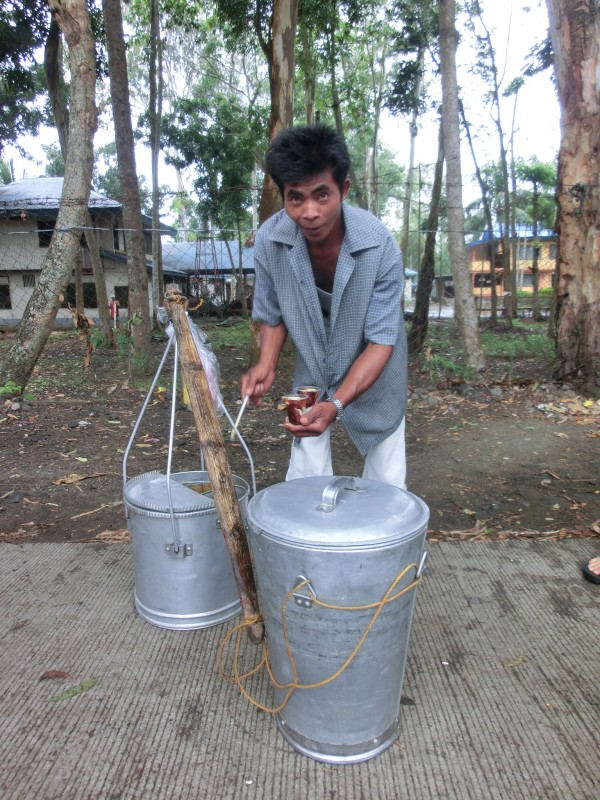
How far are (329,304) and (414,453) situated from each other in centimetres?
258

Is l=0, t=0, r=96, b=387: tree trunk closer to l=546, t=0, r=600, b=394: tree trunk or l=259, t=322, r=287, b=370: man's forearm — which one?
l=259, t=322, r=287, b=370: man's forearm

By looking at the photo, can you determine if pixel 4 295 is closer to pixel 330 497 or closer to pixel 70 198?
pixel 70 198

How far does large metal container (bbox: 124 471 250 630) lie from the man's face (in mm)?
1048

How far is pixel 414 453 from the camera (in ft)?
14.6

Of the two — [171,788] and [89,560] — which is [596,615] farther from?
[89,560]

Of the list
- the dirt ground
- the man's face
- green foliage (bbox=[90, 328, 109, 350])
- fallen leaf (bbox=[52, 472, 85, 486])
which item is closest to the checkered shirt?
the man's face

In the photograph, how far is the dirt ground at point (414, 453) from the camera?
329 cm

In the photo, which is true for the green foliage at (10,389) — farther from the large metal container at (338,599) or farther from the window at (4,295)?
the window at (4,295)

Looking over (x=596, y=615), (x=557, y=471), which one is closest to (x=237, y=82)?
(x=557, y=471)

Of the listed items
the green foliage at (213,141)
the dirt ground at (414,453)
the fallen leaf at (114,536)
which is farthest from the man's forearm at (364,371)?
the green foliage at (213,141)

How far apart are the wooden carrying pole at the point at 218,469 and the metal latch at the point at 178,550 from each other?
253 millimetres

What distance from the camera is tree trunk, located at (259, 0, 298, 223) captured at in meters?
6.13

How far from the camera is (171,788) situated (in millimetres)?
1521

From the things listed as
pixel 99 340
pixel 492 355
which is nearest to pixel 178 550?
pixel 492 355
